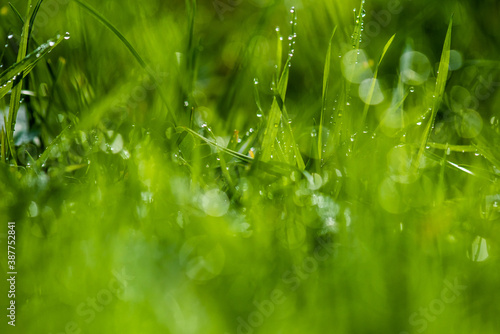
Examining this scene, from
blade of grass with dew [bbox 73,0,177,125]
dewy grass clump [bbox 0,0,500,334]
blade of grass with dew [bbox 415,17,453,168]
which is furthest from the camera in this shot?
blade of grass with dew [bbox 73,0,177,125]

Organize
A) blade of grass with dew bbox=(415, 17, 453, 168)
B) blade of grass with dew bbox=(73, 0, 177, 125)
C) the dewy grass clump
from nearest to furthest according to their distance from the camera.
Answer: the dewy grass clump → blade of grass with dew bbox=(415, 17, 453, 168) → blade of grass with dew bbox=(73, 0, 177, 125)

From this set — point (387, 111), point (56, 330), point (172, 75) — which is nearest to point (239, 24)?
point (172, 75)

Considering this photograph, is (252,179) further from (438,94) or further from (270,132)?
(438,94)

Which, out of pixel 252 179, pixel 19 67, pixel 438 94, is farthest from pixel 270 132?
pixel 19 67

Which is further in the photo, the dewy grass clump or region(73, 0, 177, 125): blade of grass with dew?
region(73, 0, 177, 125): blade of grass with dew

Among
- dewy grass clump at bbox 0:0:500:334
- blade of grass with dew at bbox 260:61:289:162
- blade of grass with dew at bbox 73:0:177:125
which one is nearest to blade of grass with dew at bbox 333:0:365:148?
dewy grass clump at bbox 0:0:500:334

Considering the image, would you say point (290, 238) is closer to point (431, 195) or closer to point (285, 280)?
point (285, 280)

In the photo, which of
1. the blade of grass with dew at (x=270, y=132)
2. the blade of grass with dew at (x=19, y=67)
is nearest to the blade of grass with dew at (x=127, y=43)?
the blade of grass with dew at (x=19, y=67)

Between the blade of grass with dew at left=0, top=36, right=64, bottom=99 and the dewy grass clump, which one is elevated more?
the blade of grass with dew at left=0, top=36, right=64, bottom=99

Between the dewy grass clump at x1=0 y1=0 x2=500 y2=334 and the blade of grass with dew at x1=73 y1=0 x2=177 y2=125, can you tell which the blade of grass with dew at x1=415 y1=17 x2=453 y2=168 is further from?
the blade of grass with dew at x1=73 y1=0 x2=177 y2=125

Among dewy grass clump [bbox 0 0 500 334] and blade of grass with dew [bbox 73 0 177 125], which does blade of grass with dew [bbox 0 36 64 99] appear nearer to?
dewy grass clump [bbox 0 0 500 334]
